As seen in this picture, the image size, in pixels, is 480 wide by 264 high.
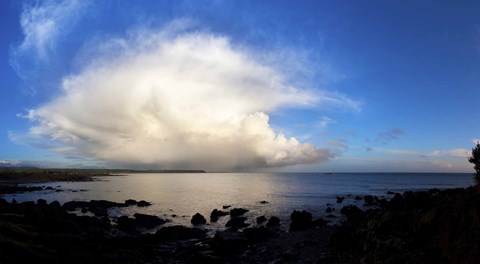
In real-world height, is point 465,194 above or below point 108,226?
above

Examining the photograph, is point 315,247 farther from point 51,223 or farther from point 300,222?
point 51,223

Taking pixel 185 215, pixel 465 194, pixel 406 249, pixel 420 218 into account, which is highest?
pixel 465 194

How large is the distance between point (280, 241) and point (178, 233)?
39.2ft

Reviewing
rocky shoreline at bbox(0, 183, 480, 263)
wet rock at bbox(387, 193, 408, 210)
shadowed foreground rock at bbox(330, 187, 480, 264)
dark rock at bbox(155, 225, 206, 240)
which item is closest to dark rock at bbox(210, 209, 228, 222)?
rocky shoreline at bbox(0, 183, 480, 263)

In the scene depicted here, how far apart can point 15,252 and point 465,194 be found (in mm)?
24928

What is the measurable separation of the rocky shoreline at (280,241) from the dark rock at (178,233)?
0.36ft

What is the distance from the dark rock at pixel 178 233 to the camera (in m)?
36.4

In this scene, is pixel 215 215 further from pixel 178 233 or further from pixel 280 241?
pixel 280 241

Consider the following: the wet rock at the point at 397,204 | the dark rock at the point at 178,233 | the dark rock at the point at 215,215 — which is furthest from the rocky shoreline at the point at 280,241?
the wet rock at the point at 397,204

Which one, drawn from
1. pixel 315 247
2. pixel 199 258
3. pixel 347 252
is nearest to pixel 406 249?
pixel 347 252

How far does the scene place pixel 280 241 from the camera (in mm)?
32844

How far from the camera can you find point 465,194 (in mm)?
17281

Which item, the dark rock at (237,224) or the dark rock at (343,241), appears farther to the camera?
the dark rock at (237,224)

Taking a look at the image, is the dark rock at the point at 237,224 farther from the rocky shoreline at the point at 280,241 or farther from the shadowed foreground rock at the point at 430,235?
the shadowed foreground rock at the point at 430,235
